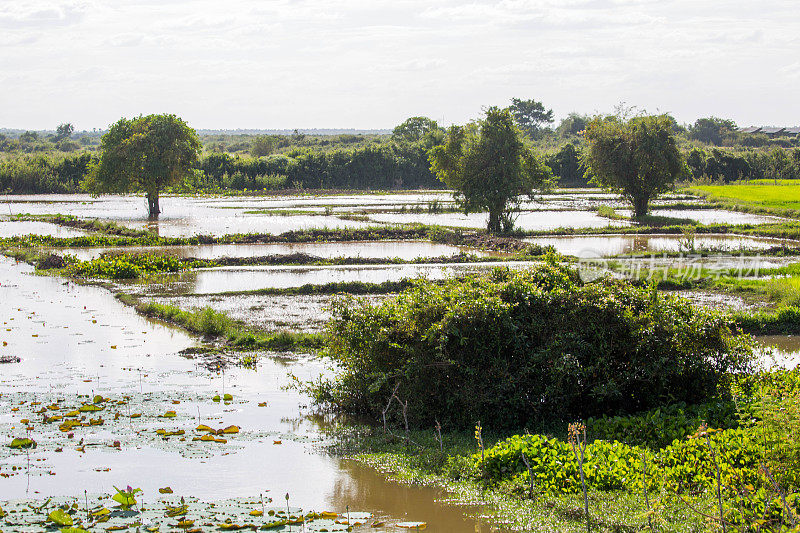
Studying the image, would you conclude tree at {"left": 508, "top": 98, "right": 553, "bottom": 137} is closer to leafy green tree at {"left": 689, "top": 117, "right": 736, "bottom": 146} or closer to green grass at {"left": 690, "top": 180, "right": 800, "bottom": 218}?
leafy green tree at {"left": 689, "top": 117, "right": 736, "bottom": 146}

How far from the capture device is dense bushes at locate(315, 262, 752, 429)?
9828 mm

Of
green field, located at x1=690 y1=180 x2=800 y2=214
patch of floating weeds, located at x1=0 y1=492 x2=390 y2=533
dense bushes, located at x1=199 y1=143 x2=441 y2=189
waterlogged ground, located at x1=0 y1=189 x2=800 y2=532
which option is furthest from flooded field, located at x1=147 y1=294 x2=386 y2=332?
dense bushes, located at x1=199 y1=143 x2=441 y2=189

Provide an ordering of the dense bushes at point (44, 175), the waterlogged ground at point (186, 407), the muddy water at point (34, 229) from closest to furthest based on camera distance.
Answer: the waterlogged ground at point (186, 407), the muddy water at point (34, 229), the dense bushes at point (44, 175)

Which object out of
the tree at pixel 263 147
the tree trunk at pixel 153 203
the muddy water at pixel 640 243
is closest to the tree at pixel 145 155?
the tree trunk at pixel 153 203

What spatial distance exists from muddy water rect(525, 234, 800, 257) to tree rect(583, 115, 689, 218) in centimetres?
592

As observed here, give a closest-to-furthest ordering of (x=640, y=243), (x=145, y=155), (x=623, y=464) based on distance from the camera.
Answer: (x=623, y=464) < (x=640, y=243) < (x=145, y=155)

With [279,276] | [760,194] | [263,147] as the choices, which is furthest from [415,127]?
[279,276]

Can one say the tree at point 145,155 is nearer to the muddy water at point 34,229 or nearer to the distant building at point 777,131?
the muddy water at point 34,229

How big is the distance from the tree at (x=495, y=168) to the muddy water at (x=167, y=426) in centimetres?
1818

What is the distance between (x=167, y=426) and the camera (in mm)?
10250

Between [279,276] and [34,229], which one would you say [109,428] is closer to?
[279,276]

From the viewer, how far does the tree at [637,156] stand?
36.2m

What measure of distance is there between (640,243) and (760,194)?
21.2 meters

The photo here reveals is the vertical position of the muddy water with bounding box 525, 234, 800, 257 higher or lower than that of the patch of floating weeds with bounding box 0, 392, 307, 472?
higher
